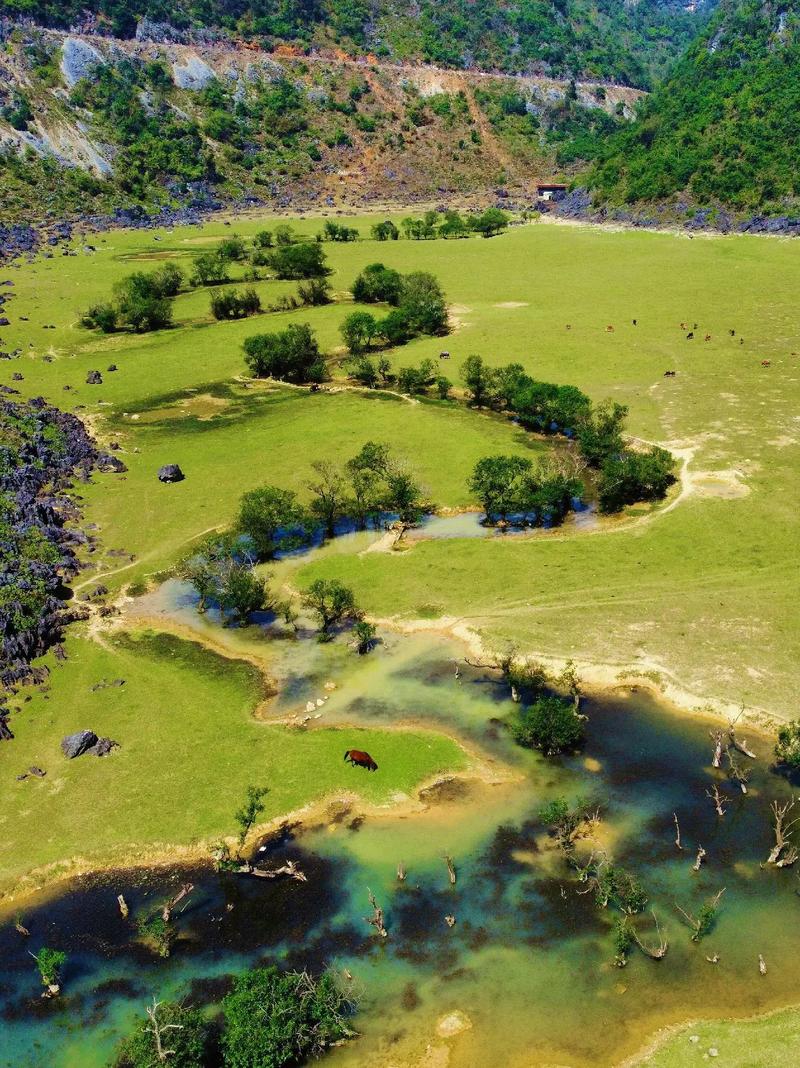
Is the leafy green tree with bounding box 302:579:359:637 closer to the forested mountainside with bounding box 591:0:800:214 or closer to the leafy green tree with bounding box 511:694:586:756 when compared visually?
the leafy green tree with bounding box 511:694:586:756

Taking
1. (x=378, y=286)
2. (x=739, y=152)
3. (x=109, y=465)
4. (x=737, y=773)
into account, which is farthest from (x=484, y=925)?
(x=739, y=152)

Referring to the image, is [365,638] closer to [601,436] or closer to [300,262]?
[601,436]

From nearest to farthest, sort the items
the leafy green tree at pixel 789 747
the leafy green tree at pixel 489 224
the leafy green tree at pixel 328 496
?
the leafy green tree at pixel 789 747 < the leafy green tree at pixel 328 496 < the leafy green tree at pixel 489 224

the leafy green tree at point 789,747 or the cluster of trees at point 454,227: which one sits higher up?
the cluster of trees at point 454,227

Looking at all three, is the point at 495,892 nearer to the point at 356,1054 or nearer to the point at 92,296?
the point at 356,1054

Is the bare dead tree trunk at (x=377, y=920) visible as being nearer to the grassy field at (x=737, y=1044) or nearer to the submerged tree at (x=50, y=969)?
the grassy field at (x=737, y=1044)

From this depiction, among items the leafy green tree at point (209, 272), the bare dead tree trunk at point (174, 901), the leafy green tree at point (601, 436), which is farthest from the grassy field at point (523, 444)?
the leafy green tree at point (209, 272)
